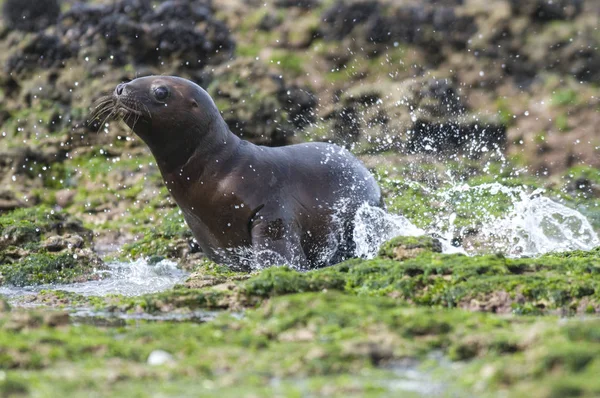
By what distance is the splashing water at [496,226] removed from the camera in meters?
10.2

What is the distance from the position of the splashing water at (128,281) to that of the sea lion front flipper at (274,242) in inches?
34.2

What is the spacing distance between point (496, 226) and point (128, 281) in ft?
14.1

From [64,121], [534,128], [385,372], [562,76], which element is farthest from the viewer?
[562,76]

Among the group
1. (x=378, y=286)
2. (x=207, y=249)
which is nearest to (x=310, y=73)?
(x=207, y=249)

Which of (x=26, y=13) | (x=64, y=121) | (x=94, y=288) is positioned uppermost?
(x=26, y=13)

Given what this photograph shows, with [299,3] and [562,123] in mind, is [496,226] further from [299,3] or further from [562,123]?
[299,3]

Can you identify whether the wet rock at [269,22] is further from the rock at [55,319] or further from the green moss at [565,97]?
the rock at [55,319]

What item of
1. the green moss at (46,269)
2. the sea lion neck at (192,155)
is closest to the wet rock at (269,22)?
the green moss at (46,269)

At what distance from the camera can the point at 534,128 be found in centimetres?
1742

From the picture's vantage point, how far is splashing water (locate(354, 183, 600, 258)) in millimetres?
10227

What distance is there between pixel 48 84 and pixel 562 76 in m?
9.38

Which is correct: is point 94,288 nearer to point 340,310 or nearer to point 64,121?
point 340,310

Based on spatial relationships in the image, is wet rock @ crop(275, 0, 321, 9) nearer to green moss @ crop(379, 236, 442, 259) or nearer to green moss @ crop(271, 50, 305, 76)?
green moss @ crop(271, 50, 305, 76)

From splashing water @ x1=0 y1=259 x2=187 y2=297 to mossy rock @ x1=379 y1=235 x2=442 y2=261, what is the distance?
81.3 inches
